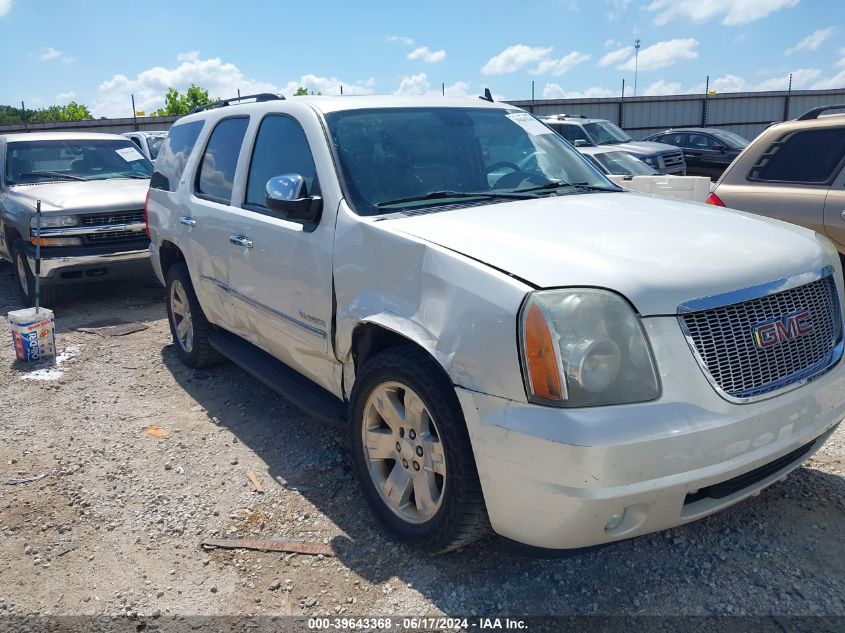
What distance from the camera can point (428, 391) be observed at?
2.61m

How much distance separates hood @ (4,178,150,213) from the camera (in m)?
7.43

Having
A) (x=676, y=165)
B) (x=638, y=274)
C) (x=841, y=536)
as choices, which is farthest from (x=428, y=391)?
(x=676, y=165)

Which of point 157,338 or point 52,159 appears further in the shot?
point 52,159

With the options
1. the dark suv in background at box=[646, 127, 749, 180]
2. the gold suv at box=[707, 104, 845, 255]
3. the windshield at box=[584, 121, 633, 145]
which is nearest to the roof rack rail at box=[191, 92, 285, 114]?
the gold suv at box=[707, 104, 845, 255]

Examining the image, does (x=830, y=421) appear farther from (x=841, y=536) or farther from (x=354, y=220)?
(x=354, y=220)

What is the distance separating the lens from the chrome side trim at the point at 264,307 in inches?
135

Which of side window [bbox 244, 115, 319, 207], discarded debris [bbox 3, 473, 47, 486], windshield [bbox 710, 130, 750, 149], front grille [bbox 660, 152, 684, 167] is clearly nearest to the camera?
side window [bbox 244, 115, 319, 207]

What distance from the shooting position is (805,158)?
554cm

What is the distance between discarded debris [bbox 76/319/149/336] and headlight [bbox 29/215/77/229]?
1.09 m

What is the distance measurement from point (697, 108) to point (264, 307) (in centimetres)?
2484

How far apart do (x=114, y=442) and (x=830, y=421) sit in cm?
384

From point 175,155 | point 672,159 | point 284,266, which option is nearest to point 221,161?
point 175,155

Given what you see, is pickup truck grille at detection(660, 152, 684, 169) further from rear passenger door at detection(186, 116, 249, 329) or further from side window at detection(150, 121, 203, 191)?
rear passenger door at detection(186, 116, 249, 329)

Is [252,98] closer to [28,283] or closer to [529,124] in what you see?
[529,124]
